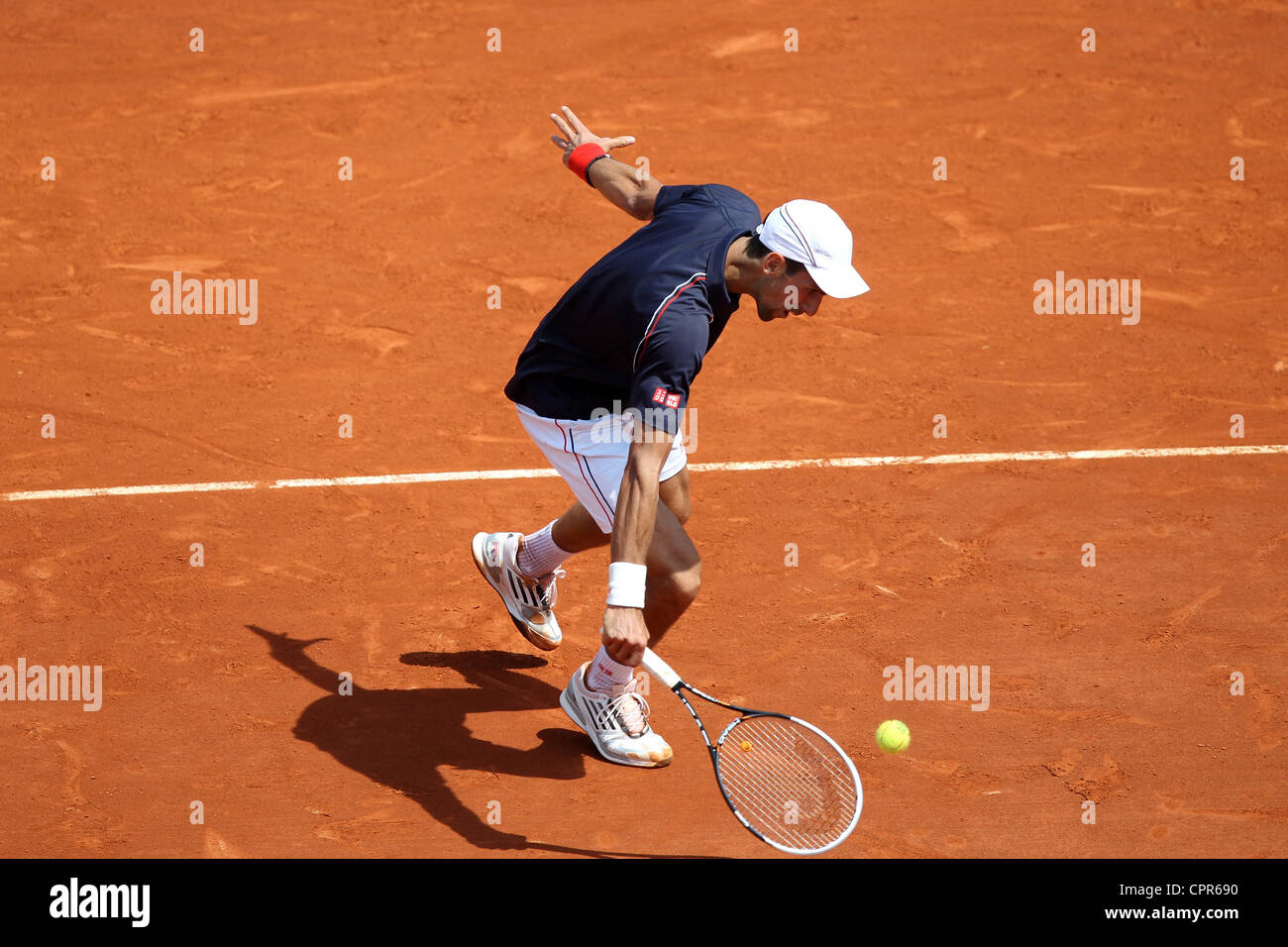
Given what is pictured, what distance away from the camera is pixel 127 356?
8742mm

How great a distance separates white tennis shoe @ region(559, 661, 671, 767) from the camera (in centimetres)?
577

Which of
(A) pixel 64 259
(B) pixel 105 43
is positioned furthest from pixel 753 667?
(B) pixel 105 43

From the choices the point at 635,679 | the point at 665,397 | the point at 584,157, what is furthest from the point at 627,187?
the point at 635,679

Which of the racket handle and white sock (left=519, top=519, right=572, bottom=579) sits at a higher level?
white sock (left=519, top=519, right=572, bottom=579)

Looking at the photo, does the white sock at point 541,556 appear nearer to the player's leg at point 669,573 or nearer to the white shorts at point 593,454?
the white shorts at point 593,454

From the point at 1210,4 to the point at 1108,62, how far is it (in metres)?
1.74

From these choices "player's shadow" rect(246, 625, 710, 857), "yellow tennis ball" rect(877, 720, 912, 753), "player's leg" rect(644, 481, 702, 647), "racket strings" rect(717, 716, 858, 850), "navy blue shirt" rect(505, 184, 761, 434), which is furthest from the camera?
"player's shadow" rect(246, 625, 710, 857)

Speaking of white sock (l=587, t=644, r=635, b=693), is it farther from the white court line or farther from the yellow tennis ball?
the white court line

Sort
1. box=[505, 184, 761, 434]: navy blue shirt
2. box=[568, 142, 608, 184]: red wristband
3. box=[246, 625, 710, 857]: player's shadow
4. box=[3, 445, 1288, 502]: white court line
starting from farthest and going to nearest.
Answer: box=[3, 445, 1288, 502]: white court line → box=[568, 142, 608, 184]: red wristband → box=[246, 625, 710, 857]: player's shadow → box=[505, 184, 761, 434]: navy blue shirt

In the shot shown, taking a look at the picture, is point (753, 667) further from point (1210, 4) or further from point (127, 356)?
point (1210, 4)

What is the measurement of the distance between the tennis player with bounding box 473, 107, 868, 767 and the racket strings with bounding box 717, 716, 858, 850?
0.55 metres

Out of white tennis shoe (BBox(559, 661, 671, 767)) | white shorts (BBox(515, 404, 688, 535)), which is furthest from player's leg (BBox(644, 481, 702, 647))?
white tennis shoe (BBox(559, 661, 671, 767))

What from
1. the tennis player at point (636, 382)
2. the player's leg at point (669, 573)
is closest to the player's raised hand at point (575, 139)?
the tennis player at point (636, 382)

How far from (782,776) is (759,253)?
1.96 m
